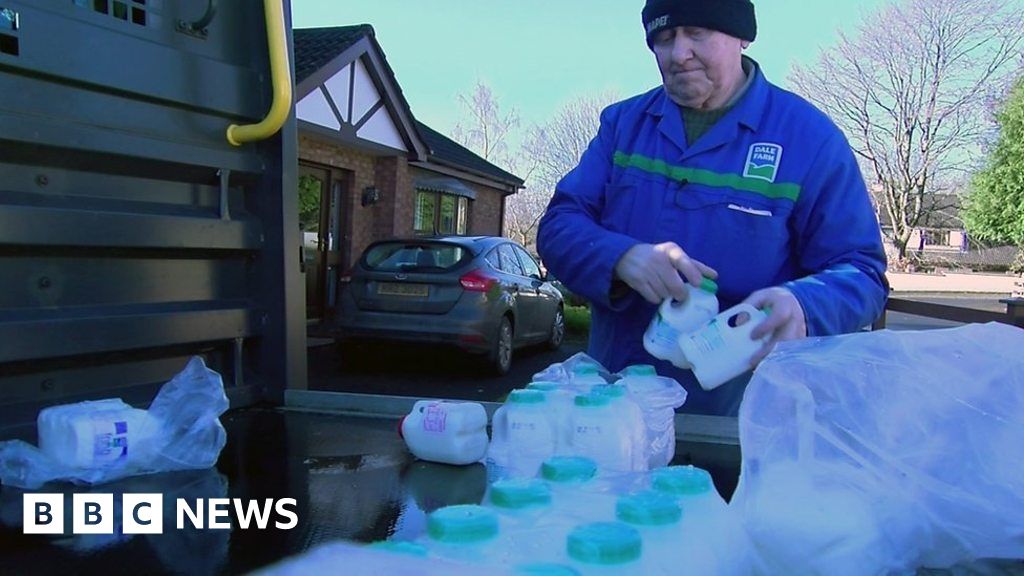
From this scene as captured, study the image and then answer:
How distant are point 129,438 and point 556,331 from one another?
1047 centimetres

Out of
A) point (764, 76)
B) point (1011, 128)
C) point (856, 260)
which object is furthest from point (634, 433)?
point (1011, 128)

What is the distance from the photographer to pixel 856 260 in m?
1.81

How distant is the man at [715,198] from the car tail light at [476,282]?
6.83 metres

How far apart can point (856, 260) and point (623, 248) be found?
563 millimetres

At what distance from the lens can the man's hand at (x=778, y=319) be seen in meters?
1.51

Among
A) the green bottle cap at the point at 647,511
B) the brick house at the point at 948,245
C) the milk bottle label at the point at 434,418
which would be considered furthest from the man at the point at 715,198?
the brick house at the point at 948,245

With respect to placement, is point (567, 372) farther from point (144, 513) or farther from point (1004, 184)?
point (1004, 184)

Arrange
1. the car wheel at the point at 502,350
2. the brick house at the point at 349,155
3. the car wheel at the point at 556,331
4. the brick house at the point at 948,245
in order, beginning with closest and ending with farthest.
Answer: the car wheel at the point at 502,350 → the car wheel at the point at 556,331 → the brick house at the point at 349,155 → the brick house at the point at 948,245

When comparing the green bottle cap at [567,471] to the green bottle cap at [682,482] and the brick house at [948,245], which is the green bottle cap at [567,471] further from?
the brick house at [948,245]

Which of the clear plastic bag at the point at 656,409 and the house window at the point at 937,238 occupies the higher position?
the house window at the point at 937,238

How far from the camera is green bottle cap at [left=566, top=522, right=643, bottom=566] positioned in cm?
81

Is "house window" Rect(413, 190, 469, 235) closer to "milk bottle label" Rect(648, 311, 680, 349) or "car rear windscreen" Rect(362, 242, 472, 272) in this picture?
"car rear windscreen" Rect(362, 242, 472, 272)

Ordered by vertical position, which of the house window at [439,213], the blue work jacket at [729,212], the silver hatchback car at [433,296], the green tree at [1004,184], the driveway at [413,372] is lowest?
the driveway at [413,372]

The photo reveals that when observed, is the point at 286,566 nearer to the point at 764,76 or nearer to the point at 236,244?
the point at 236,244
